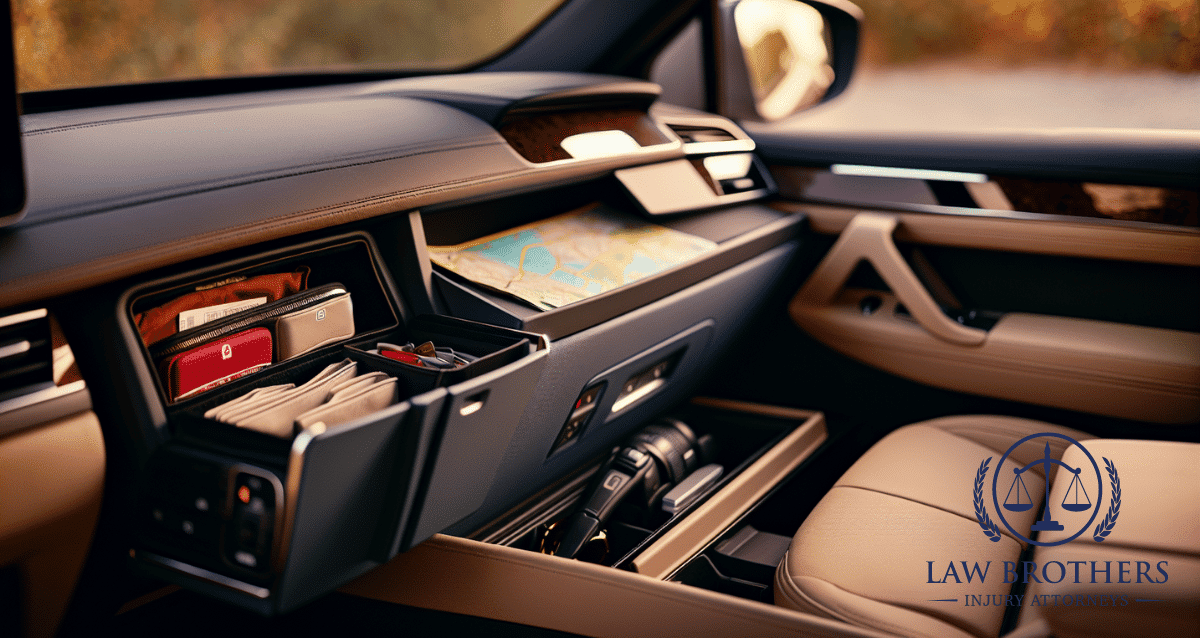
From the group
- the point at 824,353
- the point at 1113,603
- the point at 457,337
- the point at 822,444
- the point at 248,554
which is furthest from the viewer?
the point at 824,353

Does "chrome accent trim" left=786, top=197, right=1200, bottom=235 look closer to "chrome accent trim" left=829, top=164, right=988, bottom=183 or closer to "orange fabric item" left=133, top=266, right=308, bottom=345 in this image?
"chrome accent trim" left=829, top=164, right=988, bottom=183

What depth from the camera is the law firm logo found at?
46.8 inches

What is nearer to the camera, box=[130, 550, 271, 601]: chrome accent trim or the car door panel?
box=[130, 550, 271, 601]: chrome accent trim

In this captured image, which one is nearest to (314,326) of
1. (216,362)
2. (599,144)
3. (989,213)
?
(216,362)

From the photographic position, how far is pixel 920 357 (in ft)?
6.51

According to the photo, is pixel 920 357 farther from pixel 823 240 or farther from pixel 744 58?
pixel 744 58

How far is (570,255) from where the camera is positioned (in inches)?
57.8

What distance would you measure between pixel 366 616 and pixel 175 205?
0.64 metres

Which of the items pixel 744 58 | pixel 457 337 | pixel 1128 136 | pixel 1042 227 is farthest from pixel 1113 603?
pixel 744 58

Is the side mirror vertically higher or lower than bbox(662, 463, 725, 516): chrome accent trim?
higher

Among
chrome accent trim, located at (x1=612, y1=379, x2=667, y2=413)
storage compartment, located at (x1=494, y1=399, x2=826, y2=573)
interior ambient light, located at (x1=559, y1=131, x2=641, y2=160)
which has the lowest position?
storage compartment, located at (x1=494, y1=399, x2=826, y2=573)

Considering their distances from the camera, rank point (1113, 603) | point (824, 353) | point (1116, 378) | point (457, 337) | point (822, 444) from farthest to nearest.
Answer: point (824, 353), point (822, 444), point (1116, 378), point (457, 337), point (1113, 603)

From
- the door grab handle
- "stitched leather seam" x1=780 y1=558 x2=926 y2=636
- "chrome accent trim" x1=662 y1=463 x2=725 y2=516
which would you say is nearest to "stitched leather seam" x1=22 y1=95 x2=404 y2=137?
"chrome accent trim" x1=662 y1=463 x2=725 y2=516

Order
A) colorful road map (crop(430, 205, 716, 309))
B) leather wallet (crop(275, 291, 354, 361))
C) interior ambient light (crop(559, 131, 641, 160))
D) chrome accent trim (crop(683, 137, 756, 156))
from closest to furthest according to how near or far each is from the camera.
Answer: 1. leather wallet (crop(275, 291, 354, 361))
2. colorful road map (crop(430, 205, 716, 309))
3. interior ambient light (crop(559, 131, 641, 160))
4. chrome accent trim (crop(683, 137, 756, 156))
